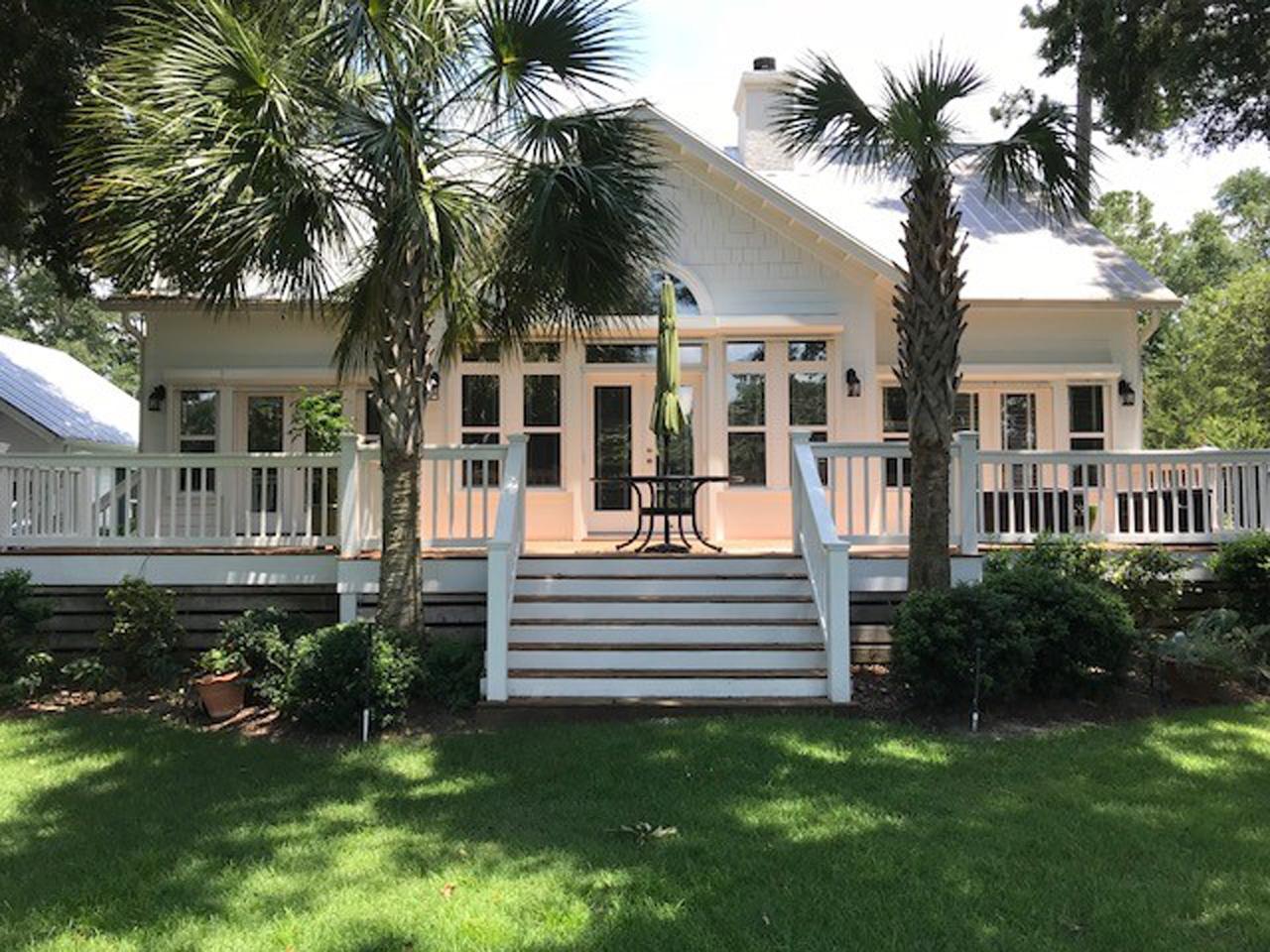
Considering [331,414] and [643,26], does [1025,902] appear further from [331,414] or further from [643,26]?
[331,414]

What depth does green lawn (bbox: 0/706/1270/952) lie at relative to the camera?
3576 millimetres

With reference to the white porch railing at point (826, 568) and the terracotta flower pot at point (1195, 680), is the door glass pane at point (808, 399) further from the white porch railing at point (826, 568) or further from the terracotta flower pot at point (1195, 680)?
the terracotta flower pot at point (1195, 680)

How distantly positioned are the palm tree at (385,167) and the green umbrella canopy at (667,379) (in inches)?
63.2

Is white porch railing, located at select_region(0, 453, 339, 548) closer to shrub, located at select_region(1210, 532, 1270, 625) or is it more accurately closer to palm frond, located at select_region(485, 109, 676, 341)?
palm frond, located at select_region(485, 109, 676, 341)

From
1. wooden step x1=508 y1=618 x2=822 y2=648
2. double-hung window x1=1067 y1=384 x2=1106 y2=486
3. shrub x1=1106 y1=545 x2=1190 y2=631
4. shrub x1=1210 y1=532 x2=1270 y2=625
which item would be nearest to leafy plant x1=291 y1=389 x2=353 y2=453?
wooden step x1=508 y1=618 x2=822 y2=648

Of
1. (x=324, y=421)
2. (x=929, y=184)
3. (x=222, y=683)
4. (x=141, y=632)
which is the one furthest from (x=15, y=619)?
(x=929, y=184)

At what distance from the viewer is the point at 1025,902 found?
147 inches

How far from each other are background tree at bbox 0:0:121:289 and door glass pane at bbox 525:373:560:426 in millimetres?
5240

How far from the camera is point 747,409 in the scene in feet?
38.5

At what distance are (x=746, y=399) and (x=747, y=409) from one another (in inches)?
5.1

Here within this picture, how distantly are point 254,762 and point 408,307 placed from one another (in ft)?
11.7

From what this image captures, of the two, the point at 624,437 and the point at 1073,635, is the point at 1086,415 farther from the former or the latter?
the point at 1073,635

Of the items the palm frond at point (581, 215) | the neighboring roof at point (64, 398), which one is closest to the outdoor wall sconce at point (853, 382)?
the palm frond at point (581, 215)

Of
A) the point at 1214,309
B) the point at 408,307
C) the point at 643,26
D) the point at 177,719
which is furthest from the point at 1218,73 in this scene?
the point at 1214,309
